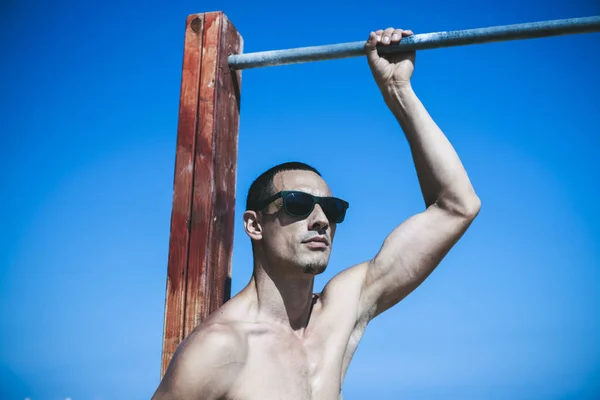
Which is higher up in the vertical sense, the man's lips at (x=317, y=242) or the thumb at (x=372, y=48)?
the thumb at (x=372, y=48)

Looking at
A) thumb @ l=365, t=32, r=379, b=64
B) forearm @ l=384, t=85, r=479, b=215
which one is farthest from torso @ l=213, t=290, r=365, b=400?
thumb @ l=365, t=32, r=379, b=64

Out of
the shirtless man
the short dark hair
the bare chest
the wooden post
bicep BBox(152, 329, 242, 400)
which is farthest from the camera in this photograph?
the short dark hair

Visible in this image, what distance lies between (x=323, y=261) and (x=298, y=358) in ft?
1.73

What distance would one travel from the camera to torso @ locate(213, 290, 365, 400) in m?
3.24

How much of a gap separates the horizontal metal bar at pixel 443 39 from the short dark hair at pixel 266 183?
59cm

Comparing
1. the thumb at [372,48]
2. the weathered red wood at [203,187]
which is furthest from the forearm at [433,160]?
the weathered red wood at [203,187]

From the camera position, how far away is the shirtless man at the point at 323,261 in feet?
11.1

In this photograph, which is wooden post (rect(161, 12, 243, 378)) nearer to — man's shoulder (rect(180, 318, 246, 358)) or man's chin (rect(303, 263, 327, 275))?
man's shoulder (rect(180, 318, 246, 358))

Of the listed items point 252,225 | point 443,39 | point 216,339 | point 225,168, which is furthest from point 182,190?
point 443,39

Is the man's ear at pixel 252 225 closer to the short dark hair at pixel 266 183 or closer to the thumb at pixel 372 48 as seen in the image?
the short dark hair at pixel 266 183

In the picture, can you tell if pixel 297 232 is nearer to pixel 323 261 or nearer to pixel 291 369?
pixel 323 261

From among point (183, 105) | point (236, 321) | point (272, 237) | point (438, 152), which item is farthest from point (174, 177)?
point (438, 152)

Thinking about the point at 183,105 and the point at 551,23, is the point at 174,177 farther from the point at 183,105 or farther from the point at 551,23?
the point at 551,23

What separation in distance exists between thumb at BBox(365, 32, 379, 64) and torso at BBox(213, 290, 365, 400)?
142cm
